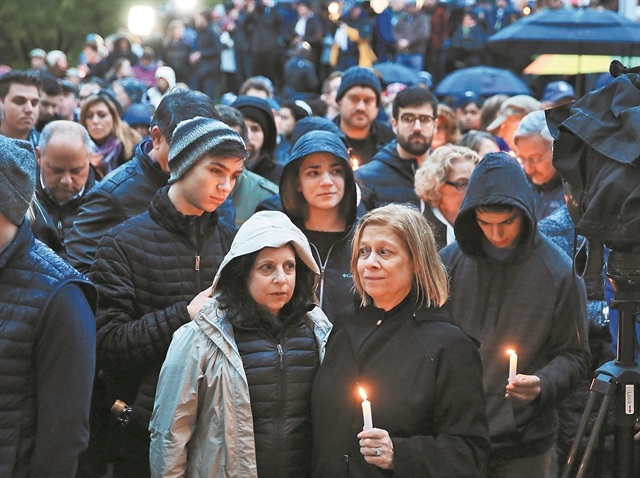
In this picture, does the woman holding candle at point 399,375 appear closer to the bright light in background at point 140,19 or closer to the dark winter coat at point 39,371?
the dark winter coat at point 39,371

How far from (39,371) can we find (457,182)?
123 inches

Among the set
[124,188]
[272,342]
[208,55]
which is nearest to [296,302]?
[272,342]

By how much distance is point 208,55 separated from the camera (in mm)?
18359

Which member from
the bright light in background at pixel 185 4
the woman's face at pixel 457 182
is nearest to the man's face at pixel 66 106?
the woman's face at pixel 457 182

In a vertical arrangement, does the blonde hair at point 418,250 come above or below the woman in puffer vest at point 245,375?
above

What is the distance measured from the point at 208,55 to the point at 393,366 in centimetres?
1604

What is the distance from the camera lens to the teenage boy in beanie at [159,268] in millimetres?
3646

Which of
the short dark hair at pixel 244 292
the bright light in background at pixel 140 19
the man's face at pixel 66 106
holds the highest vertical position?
the bright light in background at pixel 140 19

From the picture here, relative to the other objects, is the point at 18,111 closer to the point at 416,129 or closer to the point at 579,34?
the point at 416,129

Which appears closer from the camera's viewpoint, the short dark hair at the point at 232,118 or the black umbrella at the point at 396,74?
the short dark hair at the point at 232,118

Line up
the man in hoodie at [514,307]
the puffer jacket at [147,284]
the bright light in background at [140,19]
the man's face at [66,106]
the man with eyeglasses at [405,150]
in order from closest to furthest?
the puffer jacket at [147,284], the man in hoodie at [514,307], the man with eyeglasses at [405,150], the man's face at [66,106], the bright light in background at [140,19]

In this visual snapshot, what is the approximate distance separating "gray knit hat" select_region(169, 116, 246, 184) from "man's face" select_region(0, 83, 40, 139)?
3.25m

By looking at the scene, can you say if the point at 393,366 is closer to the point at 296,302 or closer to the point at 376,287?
the point at 376,287

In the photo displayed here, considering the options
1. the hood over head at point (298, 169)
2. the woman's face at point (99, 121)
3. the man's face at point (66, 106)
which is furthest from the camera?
the man's face at point (66, 106)
